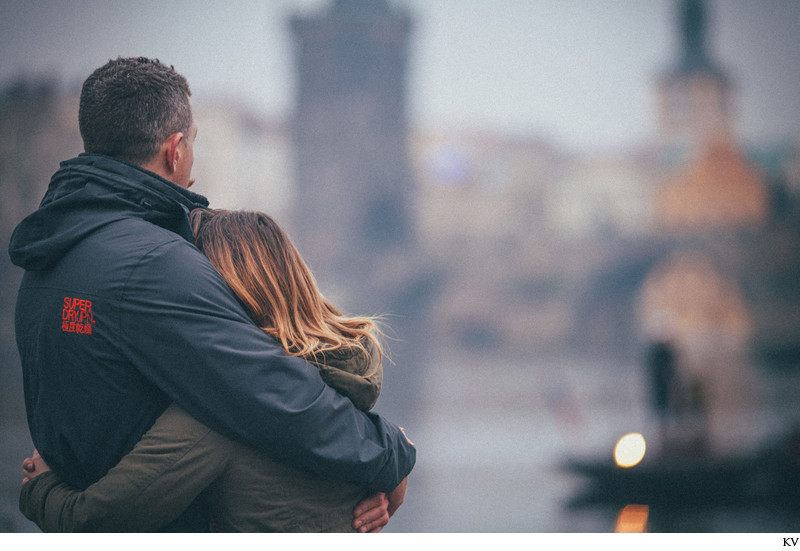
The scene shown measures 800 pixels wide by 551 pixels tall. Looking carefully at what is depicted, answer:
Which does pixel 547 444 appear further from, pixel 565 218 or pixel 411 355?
pixel 565 218

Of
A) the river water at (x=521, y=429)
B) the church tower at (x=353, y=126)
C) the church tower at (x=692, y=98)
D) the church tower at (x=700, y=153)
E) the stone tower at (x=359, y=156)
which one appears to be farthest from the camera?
the church tower at (x=692, y=98)

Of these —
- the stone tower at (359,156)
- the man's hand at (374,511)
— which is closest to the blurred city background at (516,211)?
the stone tower at (359,156)

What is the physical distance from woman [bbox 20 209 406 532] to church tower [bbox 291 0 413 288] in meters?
24.0

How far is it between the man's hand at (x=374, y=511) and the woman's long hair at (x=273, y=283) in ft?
0.68

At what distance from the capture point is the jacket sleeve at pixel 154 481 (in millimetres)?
996

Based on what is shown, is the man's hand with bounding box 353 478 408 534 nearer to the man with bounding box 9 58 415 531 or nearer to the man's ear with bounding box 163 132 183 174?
the man with bounding box 9 58 415 531

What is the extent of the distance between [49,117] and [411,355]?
12006mm

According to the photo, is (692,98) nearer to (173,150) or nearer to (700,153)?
(700,153)

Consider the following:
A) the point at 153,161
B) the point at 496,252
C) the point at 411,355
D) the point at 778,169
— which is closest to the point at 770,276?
the point at 778,169

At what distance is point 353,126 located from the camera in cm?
2639

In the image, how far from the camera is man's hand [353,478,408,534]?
1146mm

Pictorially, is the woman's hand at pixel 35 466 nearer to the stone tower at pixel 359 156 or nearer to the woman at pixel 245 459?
the woman at pixel 245 459

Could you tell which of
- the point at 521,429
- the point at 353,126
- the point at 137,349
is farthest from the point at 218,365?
the point at 353,126

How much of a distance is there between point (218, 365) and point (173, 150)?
34 centimetres
